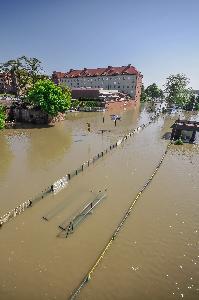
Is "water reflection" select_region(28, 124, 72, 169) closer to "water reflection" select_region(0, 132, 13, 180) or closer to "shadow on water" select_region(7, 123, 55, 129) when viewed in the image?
"shadow on water" select_region(7, 123, 55, 129)


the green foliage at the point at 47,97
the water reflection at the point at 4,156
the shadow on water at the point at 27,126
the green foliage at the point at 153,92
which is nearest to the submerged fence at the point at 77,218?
the water reflection at the point at 4,156

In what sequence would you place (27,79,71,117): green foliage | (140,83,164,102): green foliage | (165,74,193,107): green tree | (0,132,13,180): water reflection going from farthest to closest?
(140,83,164,102): green foliage → (165,74,193,107): green tree → (27,79,71,117): green foliage → (0,132,13,180): water reflection

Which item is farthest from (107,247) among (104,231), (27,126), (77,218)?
(27,126)

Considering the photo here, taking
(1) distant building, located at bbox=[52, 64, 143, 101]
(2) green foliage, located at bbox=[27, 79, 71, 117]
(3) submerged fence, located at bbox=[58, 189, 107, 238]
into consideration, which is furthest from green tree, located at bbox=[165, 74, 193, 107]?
(3) submerged fence, located at bbox=[58, 189, 107, 238]

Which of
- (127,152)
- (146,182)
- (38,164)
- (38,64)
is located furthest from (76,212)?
(38,64)

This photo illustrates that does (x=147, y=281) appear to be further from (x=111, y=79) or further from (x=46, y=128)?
(x=111, y=79)

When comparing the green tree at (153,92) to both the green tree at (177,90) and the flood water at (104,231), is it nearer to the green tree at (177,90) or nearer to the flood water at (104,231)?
the green tree at (177,90)
